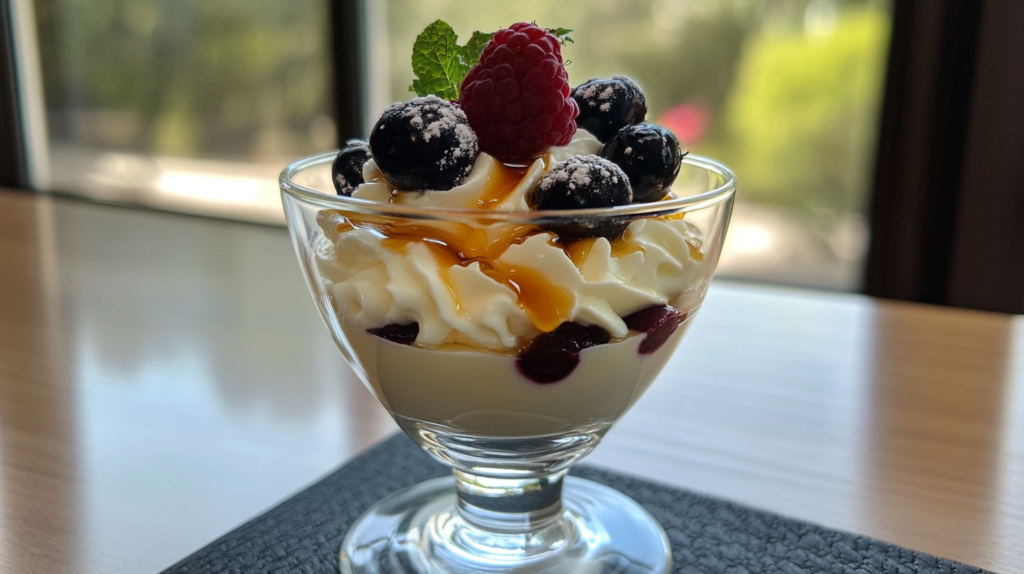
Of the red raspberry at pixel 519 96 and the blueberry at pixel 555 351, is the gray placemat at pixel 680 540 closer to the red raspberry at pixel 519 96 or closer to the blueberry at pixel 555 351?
the blueberry at pixel 555 351

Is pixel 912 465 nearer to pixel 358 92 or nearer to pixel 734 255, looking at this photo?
pixel 734 255

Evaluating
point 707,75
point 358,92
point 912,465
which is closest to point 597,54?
point 707,75

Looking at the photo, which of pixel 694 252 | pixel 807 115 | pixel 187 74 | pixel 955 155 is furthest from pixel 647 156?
pixel 187 74

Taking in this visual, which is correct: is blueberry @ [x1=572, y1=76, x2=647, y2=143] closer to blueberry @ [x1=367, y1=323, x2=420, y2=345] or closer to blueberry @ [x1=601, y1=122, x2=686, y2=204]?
blueberry @ [x1=601, y1=122, x2=686, y2=204]

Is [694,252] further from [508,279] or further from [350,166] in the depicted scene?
[350,166]

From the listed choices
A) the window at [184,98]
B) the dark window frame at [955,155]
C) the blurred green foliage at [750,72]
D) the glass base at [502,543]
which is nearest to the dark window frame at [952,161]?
the dark window frame at [955,155]
